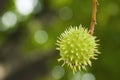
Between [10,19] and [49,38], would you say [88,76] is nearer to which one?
[49,38]

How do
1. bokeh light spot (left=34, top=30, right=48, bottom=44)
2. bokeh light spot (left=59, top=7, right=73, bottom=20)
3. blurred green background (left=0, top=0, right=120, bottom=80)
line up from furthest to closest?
bokeh light spot (left=34, top=30, right=48, bottom=44), bokeh light spot (left=59, top=7, right=73, bottom=20), blurred green background (left=0, top=0, right=120, bottom=80)

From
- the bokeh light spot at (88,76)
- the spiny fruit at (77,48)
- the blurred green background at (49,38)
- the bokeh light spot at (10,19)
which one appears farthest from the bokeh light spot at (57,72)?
the spiny fruit at (77,48)

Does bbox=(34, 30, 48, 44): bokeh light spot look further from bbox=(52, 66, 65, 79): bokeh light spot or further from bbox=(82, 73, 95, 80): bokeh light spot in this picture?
bbox=(82, 73, 95, 80): bokeh light spot

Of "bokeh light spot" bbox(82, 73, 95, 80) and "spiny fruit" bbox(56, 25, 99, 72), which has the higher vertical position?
"spiny fruit" bbox(56, 25, 99, 72)

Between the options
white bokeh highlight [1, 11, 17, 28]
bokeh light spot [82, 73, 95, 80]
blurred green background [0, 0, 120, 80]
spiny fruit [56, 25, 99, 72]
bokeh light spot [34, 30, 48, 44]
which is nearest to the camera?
spiny fruit [56, 25, 99, 72]

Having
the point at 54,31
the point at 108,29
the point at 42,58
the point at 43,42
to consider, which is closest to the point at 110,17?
the point at 108,29

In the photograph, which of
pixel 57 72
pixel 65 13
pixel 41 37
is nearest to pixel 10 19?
→ pixel 41 37

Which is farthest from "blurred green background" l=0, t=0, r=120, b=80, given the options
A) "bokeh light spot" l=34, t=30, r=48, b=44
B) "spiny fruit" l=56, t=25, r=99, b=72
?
"spiny fruit" l=56, t=25, r=99, b=72
